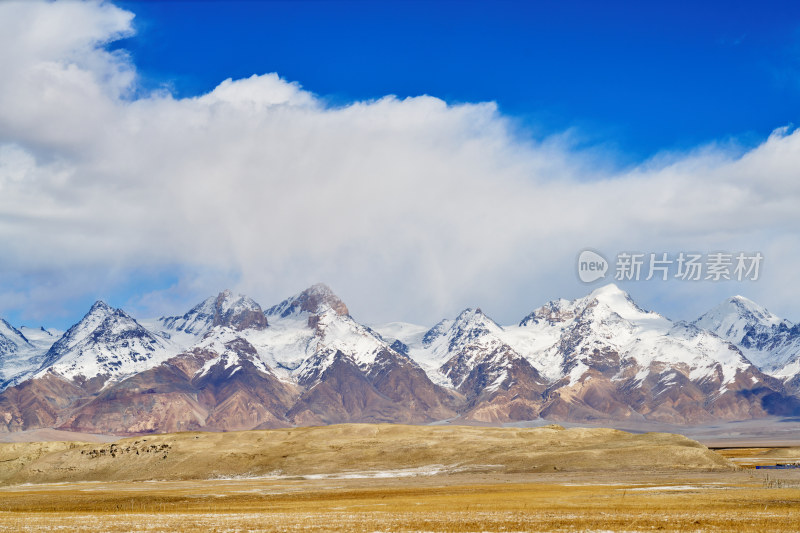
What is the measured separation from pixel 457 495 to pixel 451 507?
78.6ft

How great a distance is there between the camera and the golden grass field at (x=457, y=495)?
6738 centimetres

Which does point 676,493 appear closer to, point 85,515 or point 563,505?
point 563,505

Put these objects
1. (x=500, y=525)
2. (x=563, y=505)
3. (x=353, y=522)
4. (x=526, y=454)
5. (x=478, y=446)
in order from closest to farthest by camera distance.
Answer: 1. (x=500, y=525)
2. (x=353, y=522)
3. (x=563, y=505)
4. (x=526, y=454)
5. (x=478, y=446)

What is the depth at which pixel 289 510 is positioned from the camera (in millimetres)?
87312

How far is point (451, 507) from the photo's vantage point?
85.1 meters

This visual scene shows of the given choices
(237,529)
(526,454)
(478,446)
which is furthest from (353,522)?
(478,446)

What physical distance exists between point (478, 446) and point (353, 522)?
13451 cm

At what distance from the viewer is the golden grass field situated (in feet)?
221

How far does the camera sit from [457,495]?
10838cm

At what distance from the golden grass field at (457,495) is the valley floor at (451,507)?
15cm

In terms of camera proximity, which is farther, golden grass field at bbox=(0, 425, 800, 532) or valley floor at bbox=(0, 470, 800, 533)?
golden grass field at bbox=(0, 425, 800, 532)

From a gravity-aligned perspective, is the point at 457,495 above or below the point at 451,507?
below

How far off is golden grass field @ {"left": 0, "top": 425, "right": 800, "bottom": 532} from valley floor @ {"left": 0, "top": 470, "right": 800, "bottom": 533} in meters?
0.15

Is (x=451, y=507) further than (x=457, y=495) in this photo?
No
